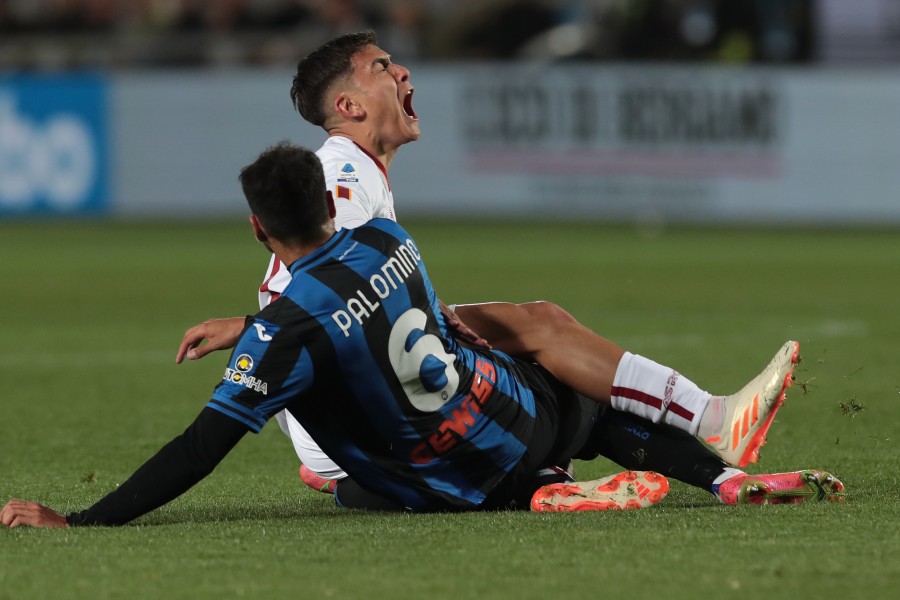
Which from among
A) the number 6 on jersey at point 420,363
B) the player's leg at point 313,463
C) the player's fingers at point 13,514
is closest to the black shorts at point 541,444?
the player's leg at point 313,463

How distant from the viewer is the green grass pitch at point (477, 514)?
12.4ft

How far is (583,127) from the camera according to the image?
19938 millimetres

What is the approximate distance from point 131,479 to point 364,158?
1.37 m

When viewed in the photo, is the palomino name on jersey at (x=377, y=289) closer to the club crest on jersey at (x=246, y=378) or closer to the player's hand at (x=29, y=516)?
the club crest on jersey at (x=246, y=378)

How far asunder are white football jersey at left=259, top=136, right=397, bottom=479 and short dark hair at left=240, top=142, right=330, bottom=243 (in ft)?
1.28

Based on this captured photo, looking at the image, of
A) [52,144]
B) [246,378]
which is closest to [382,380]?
[246,378]

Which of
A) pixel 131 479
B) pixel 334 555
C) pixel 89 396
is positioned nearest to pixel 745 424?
pixel 334 555

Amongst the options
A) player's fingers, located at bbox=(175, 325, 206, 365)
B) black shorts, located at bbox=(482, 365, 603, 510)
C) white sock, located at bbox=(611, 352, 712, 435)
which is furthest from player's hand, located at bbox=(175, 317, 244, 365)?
white sock, located at bbox=(611, 352, 712, 435)

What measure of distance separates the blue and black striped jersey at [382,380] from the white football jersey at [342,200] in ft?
1.06

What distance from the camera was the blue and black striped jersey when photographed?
4.38 m

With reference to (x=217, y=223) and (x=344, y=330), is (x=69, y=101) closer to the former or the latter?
(x=217, y=223)

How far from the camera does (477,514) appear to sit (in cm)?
473

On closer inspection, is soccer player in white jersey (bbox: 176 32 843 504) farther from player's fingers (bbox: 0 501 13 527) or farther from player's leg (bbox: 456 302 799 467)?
player's fingers (bbox: 0 501 13 527)

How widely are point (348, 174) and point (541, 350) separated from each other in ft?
2.68
